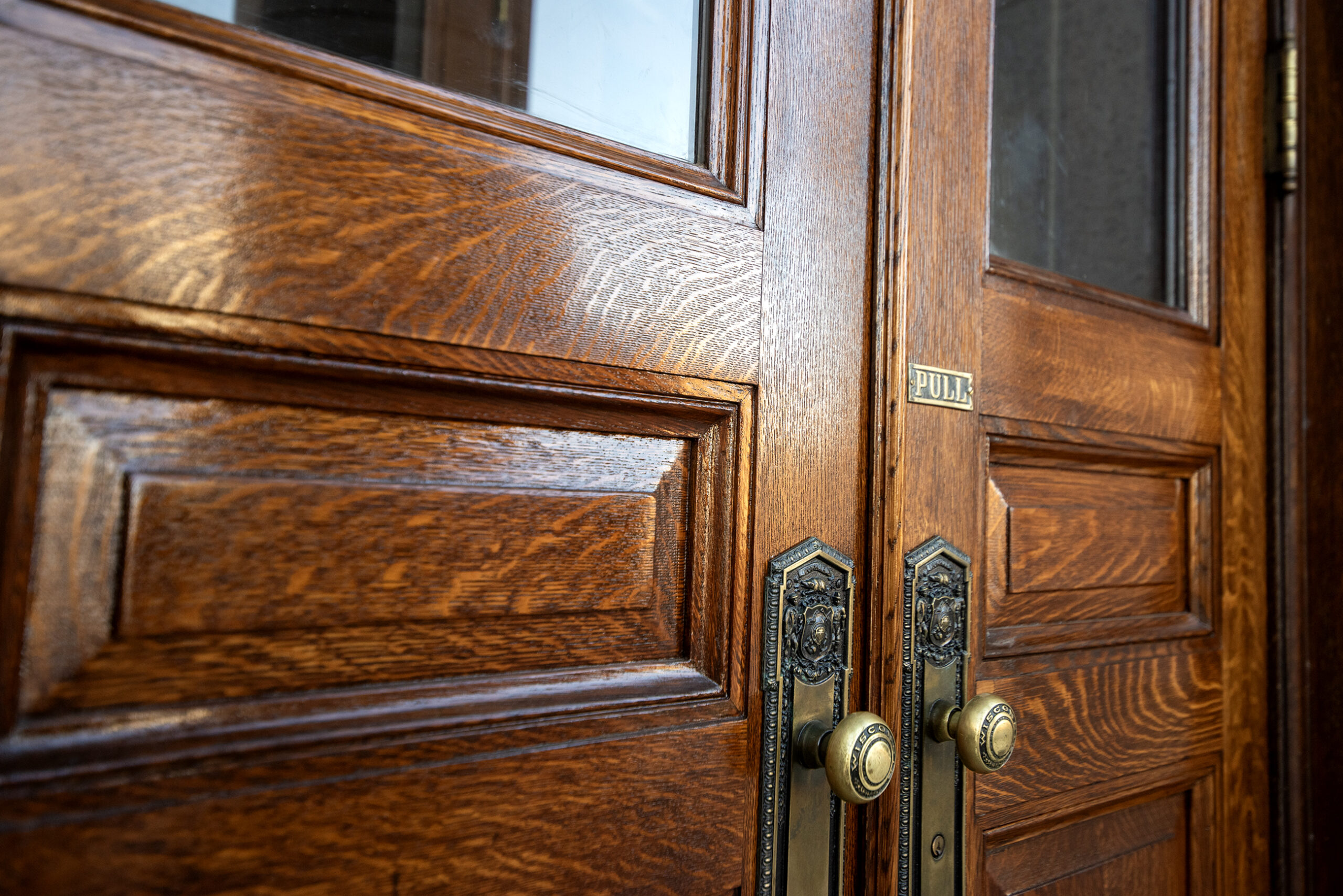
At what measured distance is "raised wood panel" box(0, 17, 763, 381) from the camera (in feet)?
0.99

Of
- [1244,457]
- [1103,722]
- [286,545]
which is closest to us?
[286,545]

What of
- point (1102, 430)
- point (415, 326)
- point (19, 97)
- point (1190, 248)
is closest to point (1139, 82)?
point (1190, 248)

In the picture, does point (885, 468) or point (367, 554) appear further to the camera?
point (885, 468)

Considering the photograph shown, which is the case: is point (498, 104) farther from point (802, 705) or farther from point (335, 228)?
point (802, 705)

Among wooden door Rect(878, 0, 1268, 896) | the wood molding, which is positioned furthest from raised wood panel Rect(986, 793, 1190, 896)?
the wood molding

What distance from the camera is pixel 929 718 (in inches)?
20.6

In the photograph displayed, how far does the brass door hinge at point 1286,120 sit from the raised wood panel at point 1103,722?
1.49 feet

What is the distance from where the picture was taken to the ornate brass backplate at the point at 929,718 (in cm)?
51

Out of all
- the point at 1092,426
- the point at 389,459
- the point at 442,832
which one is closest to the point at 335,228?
the point at 389,459

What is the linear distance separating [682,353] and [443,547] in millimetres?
166

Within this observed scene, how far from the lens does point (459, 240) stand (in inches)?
15.1

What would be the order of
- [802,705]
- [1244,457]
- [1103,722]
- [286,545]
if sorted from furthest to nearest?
[1244,457], [1103,722], [802,705], [286,545]

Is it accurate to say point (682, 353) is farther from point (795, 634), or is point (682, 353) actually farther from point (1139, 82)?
point (1139, 82)

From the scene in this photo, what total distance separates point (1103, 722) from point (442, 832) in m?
0.51
